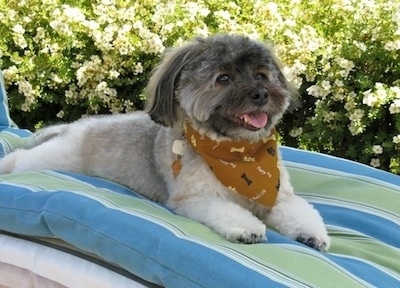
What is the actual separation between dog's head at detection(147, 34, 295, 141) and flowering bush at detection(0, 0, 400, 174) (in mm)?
1924

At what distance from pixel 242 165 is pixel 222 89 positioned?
0.35 metres

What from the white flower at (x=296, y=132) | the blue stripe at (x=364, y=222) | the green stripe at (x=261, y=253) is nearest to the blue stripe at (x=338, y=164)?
the blue stripe at (x=364, y=222)

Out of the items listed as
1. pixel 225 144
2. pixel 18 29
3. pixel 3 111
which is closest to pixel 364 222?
pixel 225 144

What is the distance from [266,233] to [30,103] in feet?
11.2

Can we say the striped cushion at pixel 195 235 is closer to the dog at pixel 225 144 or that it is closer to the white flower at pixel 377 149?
the dog at pixel 225 144

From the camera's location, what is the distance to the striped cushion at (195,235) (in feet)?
6.70

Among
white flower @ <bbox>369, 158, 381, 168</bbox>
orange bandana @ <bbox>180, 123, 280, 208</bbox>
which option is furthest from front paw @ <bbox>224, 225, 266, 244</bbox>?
white flower @ <bbox>369, 158, 381, 168</bbox>

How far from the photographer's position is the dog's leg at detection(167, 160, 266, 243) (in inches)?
92.7

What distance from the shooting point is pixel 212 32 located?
17.0 feet

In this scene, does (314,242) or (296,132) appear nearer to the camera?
(314,242)

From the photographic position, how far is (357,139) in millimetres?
4699

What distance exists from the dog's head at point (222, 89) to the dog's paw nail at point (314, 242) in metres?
0.44

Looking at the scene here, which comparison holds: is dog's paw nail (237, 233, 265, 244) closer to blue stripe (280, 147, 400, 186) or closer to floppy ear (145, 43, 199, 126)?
floppy ear (145, 43, 199, 126)

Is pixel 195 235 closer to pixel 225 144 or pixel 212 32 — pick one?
pixel 225 144
